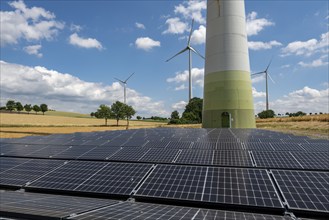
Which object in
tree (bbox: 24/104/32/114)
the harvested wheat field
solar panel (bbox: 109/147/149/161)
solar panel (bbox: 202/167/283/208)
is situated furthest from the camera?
tree (bbox: 24/104/32/114)

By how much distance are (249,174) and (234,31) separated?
27.3 m

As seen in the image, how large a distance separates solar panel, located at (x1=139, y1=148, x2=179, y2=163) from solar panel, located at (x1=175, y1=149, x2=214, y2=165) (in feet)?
1.31

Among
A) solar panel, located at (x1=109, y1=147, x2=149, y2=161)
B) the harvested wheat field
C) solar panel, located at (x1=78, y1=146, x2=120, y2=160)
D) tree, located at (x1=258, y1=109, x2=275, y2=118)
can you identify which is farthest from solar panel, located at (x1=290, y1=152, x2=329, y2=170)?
tree, located at (x1=258, y1=109, x2=275, y2=118)

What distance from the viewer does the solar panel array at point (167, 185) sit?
236 inches

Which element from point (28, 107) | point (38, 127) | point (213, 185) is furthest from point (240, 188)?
point (28, 107)

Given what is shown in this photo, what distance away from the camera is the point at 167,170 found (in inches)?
374

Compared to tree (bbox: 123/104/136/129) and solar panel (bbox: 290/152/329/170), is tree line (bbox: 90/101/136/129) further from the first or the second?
solar panel (bbox: 290/152/329/170)

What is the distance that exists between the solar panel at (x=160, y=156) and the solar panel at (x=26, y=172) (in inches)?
156

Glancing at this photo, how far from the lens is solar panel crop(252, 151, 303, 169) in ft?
32.9

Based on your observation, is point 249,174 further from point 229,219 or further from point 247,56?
point 247,56

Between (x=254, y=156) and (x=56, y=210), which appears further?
(x=254, y=156)

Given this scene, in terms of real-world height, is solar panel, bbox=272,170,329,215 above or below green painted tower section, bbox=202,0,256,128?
below

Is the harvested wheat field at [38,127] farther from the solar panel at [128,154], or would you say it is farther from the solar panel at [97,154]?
the solar panel at [128,154]

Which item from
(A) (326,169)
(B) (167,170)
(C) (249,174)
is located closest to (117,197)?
(B) (167,170)
